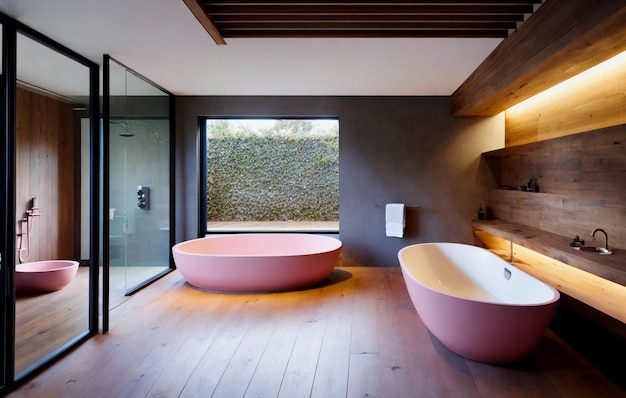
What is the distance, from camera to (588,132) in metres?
2.76

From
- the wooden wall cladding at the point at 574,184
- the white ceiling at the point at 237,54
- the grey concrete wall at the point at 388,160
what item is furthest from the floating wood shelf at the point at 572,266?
the white ceiling at the point at 237,54

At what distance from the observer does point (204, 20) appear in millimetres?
2467

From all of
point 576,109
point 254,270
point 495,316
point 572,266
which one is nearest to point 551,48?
point 576,109

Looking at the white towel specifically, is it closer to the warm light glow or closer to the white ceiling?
the white ceiling

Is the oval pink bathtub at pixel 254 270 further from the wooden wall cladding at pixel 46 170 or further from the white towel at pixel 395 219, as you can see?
the wooden wall cladding at pixel 46 170

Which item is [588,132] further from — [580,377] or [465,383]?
[465,383]

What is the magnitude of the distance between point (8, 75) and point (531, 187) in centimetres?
444

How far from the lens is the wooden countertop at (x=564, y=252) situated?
2.09 metres

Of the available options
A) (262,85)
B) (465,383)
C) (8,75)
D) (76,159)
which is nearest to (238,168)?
(262,85)

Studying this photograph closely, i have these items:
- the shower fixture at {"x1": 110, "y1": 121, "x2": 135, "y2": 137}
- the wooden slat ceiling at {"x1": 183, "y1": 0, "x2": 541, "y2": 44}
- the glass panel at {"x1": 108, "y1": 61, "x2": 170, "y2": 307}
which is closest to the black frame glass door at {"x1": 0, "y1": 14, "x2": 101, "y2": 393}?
the glass panel at {"x1": 108, "y1": 61, "x2": 170, "y2": 307}

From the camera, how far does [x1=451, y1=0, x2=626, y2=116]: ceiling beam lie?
1.89 metres

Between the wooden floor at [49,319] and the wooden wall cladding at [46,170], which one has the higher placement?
the wooden wall cladding at [46,170]

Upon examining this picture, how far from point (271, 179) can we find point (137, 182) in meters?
2.37

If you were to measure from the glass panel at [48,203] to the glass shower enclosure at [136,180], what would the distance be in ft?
0.79
